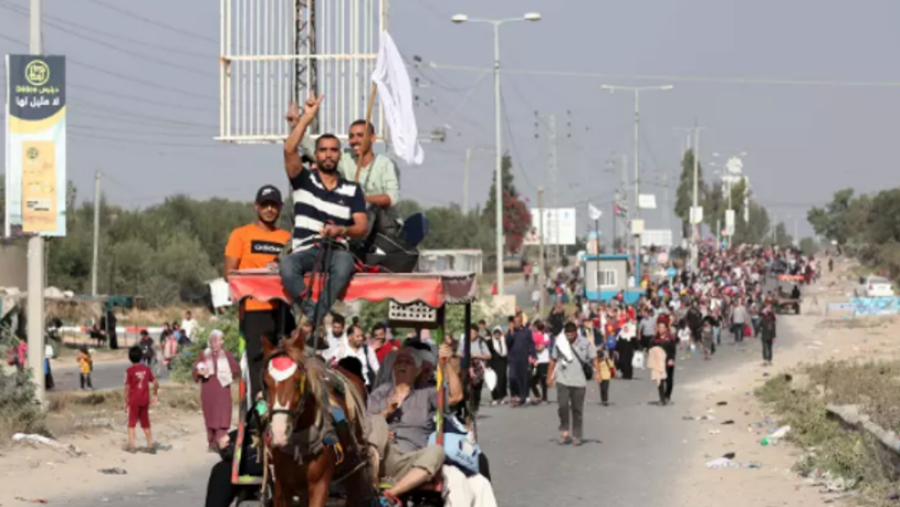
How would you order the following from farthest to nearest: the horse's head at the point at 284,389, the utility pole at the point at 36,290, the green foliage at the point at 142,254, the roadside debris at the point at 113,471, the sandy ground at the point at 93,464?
the green foliage at the point at 142,254, the utility pole at the point at 36,290, the roadside debris at the point at 113,471, the sandy ground at the point at 93,464, the horse's head at the point at 284,389

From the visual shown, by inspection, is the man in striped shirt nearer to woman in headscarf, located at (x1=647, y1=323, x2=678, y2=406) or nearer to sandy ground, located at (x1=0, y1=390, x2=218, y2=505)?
sandy ground, located at (x1=0, y1=390, x2=218, y2=505)

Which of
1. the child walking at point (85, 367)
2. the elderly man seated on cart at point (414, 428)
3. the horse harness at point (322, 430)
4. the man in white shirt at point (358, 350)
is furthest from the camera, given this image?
the child walking at point (85, 367)

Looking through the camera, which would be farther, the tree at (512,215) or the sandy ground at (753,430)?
the tree at (512,215)

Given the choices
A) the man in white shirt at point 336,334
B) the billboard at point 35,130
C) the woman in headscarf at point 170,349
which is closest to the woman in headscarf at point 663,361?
the billboard at point 35,130

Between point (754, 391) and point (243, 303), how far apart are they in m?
24.1

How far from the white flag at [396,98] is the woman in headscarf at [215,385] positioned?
5725 mm

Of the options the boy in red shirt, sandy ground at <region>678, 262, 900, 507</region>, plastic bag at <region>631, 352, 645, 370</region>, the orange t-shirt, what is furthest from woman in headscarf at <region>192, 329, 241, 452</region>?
plastic bag at <region>631, 352, 645, 370</region>

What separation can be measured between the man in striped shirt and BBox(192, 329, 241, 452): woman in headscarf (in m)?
7.29

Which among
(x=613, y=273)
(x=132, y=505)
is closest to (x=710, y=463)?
(x=132, y=505)

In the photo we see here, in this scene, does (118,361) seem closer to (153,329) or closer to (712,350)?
(153,329)

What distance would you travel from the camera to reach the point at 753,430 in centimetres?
2555

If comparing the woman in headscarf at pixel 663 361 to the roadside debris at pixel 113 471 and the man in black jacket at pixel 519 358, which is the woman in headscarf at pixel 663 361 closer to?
the man in black jacket at pixel 519 358

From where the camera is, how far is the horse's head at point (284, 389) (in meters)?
9.23

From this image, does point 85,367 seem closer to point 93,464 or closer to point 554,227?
point 93,464
